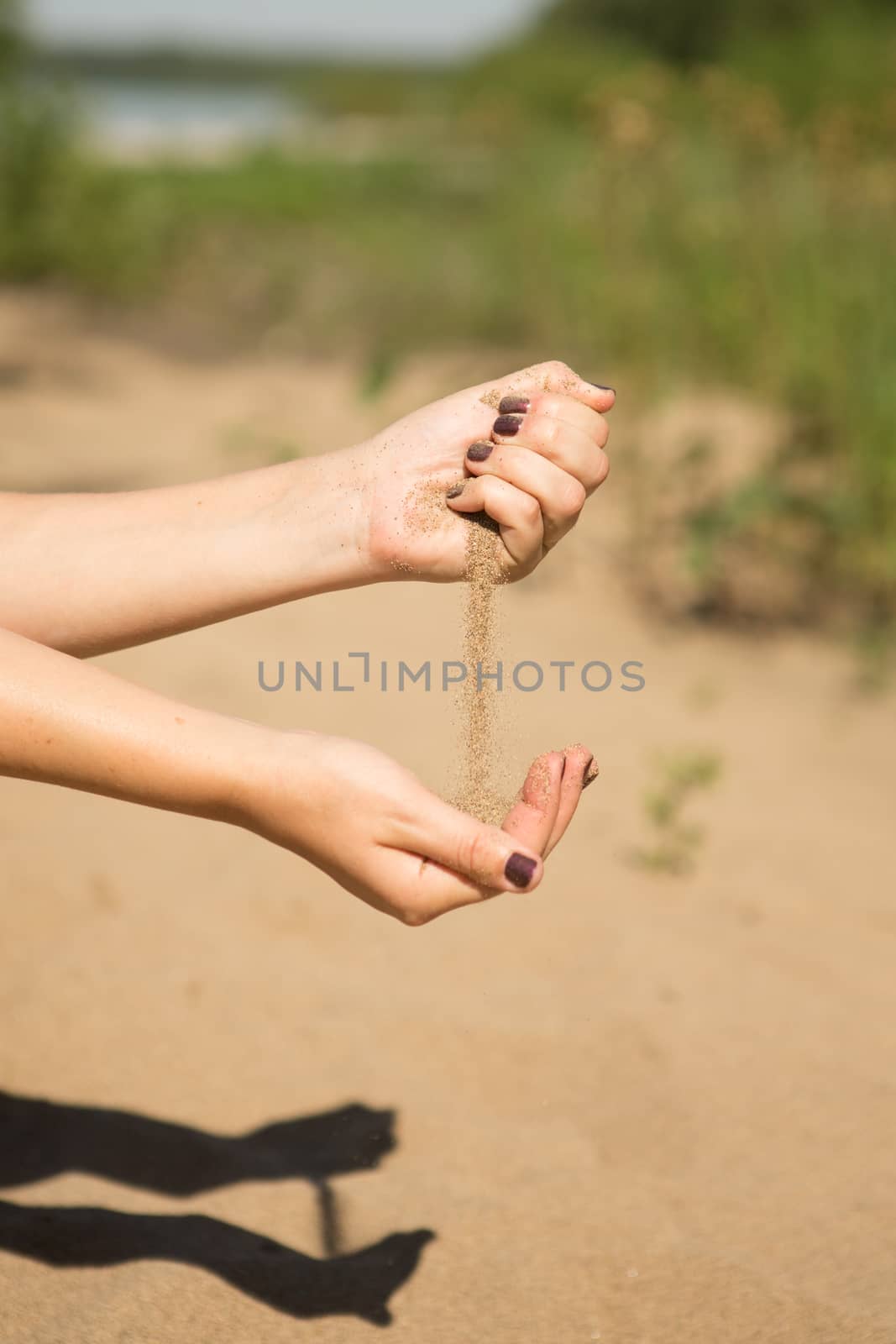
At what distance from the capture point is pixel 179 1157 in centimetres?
197

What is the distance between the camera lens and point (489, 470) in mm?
1673

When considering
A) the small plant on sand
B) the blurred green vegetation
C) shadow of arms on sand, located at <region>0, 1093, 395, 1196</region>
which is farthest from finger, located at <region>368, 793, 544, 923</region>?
the blurred green vegetation

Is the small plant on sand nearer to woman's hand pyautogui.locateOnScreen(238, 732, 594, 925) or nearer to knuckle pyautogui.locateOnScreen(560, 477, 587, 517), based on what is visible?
knuckle pyautogui.locateOnScreen(560, 477, 587, 517)

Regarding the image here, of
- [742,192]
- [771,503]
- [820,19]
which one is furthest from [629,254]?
[820,19]

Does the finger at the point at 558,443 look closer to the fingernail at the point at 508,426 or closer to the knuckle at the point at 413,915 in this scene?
the fingernail at the point at 508,426

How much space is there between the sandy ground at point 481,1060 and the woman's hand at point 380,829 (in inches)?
16.3

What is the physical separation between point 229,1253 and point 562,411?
1.14m

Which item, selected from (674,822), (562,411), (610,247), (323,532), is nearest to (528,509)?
(562,411)

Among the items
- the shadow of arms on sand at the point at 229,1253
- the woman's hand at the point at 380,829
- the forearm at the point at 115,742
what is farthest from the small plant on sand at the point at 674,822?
the forearm at the point at 115,742

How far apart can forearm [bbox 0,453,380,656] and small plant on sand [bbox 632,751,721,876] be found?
1319 mm

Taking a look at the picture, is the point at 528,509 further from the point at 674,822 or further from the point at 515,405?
the point at 674,822

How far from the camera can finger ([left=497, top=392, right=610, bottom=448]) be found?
1674 millimetres

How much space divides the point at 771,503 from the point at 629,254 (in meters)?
1.13

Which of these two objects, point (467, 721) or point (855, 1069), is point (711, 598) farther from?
point (467, 721)
